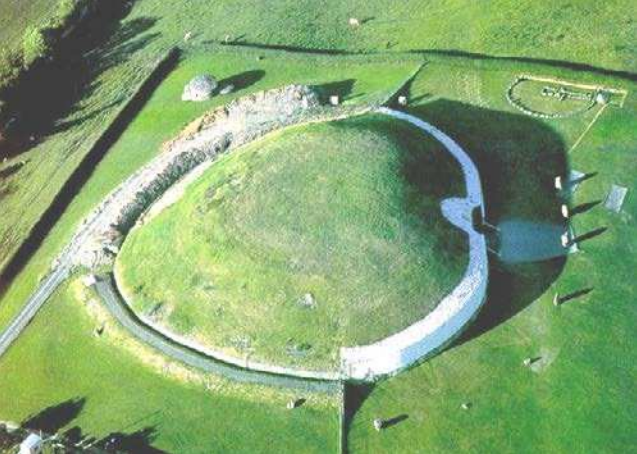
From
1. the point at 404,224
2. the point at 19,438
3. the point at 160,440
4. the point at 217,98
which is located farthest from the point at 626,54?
the point at 19,438

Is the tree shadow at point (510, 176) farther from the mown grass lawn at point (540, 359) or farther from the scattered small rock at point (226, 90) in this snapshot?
the scattered small rock at point (226, 90)

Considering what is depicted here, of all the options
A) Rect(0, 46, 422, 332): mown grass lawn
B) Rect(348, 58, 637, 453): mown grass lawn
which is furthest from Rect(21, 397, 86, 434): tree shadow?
Rect(348, 58, 637, 453): mown grass lawn

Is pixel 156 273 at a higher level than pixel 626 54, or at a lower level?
higher

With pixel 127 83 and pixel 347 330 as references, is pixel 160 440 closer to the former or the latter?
pixel 347 330

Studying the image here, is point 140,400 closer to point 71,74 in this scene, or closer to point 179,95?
point 179,95

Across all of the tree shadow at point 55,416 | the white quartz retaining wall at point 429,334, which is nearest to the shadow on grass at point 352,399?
the white quartz retaining wall at point 429,334

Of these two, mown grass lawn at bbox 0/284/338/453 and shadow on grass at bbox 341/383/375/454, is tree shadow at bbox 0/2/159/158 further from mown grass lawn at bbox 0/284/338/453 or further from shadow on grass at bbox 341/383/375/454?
shadow on grass at bbox 341/383/375/454
